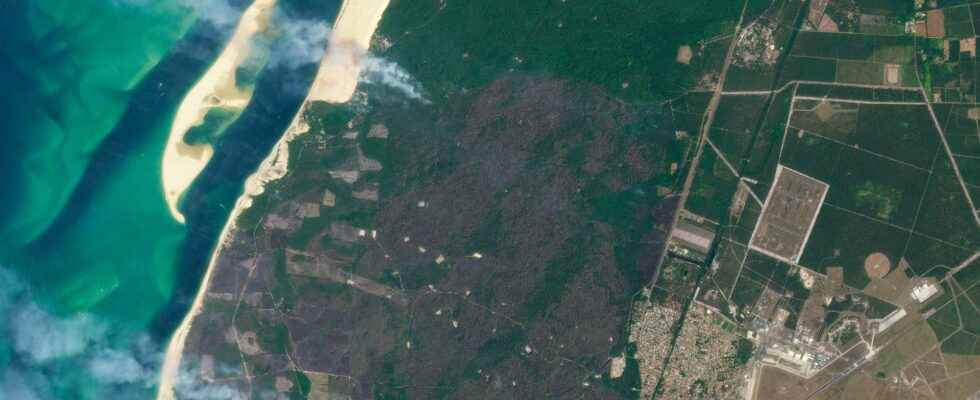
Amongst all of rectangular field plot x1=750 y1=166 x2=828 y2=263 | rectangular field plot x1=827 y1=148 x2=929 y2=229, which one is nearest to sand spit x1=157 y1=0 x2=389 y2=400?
rectangular field plot x1=750 y1=166 x2=828 y2=263

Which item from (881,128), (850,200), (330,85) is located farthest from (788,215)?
(330,85)

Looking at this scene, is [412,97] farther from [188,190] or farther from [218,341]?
[218,341]

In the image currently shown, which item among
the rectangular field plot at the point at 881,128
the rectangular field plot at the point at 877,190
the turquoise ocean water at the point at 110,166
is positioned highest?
the rectangular field plot at the point at 881,128

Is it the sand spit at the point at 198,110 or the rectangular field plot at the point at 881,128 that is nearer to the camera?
the rectangular field plot at the point at 881,128

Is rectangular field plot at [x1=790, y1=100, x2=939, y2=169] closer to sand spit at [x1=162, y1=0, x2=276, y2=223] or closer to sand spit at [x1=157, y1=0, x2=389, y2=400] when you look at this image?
sand spit at [x1=157, y1=0, x2=389, y2=400]

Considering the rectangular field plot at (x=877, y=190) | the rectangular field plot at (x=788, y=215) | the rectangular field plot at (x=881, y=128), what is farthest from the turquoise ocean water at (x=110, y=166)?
the rectangular field plot at (x=877, y=190)

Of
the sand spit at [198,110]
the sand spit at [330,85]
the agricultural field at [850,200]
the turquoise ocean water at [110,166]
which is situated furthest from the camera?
the sand spit at [198,110]

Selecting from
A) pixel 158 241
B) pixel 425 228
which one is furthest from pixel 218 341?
pixel 425 228

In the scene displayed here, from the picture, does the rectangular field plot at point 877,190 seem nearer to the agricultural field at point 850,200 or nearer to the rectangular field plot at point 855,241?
the agricultural field at point 850,200
